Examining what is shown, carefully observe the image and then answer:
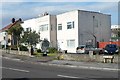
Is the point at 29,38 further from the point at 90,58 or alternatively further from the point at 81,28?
the point at 90,58

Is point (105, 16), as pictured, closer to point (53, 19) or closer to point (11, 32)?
point (53, 19)

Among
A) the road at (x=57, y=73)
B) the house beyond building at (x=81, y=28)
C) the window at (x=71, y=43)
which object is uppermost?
the house beyond building at (x=81, y=28)

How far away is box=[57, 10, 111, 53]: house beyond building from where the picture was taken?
46.0 metres

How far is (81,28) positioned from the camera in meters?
46.1

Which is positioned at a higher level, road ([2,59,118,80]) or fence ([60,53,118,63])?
fence ([60,53,118,63])

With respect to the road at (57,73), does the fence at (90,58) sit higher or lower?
higher

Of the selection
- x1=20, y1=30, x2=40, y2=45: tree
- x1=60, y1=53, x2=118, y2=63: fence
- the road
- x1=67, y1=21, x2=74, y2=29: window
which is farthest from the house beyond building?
the road

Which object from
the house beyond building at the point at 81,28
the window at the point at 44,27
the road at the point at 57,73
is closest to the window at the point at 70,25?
the house beyond building at the point at 81,28

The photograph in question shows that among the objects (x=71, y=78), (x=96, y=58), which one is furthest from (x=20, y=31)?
(x=71, y=78)

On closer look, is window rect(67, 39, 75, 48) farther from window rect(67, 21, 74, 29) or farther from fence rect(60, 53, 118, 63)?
fence rect(60, 53, 118, 63)

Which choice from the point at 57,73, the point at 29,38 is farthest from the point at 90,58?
the point at 29,38

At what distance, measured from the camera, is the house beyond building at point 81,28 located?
46.0 meters

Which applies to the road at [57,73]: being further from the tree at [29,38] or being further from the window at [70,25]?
the tree at [29,38]

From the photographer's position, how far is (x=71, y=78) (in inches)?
546
